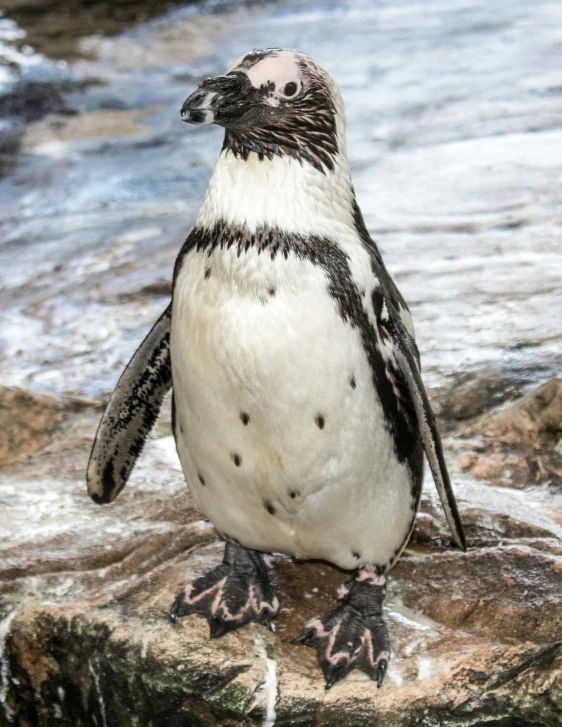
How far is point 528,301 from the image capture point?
4.29 m

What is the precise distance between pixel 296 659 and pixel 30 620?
72 cm

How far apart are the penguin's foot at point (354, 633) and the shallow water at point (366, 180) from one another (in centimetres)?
126

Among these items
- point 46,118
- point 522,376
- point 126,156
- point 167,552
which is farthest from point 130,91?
point 167,552

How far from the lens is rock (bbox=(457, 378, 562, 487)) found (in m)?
3.15

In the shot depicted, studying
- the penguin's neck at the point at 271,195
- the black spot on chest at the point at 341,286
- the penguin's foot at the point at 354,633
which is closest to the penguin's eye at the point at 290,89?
the penguin's neck at the point at 271,195

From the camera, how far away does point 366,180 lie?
6.39 m

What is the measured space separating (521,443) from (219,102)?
5.49ft

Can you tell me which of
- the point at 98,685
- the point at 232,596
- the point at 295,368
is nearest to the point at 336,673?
the point at 232,596

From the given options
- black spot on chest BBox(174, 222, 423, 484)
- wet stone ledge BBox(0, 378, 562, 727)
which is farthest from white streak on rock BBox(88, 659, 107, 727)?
black spot on chest BBox(174, 222, 423, 484)

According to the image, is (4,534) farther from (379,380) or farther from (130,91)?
(130,91)

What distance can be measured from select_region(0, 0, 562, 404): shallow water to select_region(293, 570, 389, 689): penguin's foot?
4.14 feet

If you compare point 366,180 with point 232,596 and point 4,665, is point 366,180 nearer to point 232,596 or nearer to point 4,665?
point 232,596

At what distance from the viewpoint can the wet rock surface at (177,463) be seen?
2424mm

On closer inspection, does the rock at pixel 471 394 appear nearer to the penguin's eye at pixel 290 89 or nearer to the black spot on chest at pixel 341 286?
the black spot on chest at pixel 341 286
